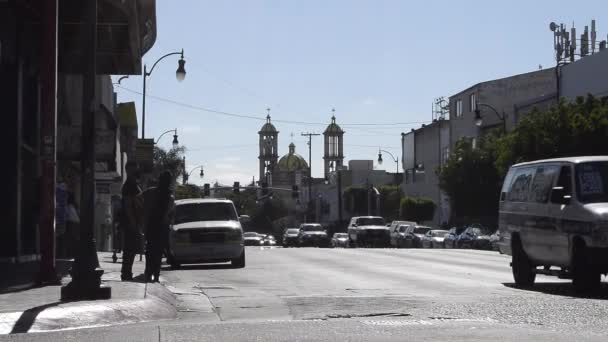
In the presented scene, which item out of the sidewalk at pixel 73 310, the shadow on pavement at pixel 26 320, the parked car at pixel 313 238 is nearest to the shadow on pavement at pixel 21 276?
the sidewalk at pixel 73 310

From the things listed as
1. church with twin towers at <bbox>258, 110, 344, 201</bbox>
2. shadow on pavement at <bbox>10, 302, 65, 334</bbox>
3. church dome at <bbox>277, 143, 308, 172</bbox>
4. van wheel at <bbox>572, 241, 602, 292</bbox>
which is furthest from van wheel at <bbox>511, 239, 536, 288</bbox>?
church dome at <bbox>277, 143, 308, 172</bbox>

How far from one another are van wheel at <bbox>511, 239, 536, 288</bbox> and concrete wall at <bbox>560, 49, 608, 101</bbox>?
39252 millimetres

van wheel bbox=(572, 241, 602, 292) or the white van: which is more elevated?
the white van

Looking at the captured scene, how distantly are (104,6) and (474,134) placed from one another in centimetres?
6068

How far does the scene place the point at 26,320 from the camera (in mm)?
10836

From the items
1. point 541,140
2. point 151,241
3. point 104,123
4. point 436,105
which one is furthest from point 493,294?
point 436,105

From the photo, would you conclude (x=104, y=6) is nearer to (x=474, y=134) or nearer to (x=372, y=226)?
(x=372, y=226)

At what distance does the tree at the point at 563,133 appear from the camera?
41844 millimetres

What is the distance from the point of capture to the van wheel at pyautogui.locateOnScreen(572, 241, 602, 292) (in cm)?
1544

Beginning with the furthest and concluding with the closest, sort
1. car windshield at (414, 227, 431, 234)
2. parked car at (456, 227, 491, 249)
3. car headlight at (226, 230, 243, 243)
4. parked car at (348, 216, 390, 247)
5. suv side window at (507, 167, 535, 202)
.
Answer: car windshield at (414, 227, 431, 234), parked car at (348, 216, 390, 247), parked car at (456, 227, 491, 249), car headlight at (226, 230, 243, 243), suv side window at (507, 167, 535, 202)

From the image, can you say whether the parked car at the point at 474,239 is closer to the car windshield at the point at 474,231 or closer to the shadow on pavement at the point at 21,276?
the car windshield at the point at 474,231

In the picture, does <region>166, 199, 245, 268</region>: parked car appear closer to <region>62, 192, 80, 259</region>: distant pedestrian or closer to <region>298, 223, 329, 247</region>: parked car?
<region>62, 192, 80, 259</region>: distant pedestrian

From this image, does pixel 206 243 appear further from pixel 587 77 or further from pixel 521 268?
pixel 587 77

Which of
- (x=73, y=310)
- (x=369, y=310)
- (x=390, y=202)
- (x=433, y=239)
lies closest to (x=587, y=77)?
(x=433, y=239)
